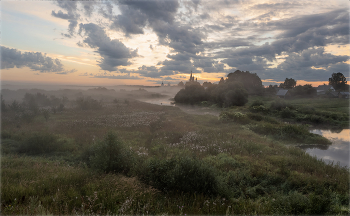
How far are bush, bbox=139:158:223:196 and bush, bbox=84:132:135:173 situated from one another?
7.30ft

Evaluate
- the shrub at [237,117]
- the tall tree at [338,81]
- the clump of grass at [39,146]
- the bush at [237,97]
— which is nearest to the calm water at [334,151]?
the shrub at [237,117]

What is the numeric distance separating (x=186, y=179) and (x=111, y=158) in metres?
4.60

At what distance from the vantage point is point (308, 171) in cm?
1088

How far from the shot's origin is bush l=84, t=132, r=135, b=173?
901 centimetres

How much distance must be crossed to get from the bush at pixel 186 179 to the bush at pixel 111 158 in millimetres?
2224

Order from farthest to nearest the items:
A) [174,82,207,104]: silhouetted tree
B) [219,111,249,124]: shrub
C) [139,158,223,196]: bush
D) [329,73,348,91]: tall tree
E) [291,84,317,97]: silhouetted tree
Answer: [329,73,348,91]: tall tree → [291,84,317,97]: silhouetted tree → [174,82,207,104]: silhouetted tree → [219,111,249,124]: shrub → [139,158,223,196]: bush

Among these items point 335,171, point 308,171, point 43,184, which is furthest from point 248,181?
point 43,184

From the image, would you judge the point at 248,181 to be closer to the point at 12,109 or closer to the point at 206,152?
the point at 206,152

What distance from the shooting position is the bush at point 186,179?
23.0 ft

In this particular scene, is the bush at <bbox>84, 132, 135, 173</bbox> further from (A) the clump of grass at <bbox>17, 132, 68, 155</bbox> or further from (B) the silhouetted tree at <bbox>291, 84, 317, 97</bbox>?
(B) the silhouetted tree at <bbox>291, 84, 317, 97</bbox>

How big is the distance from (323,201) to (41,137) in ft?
60.6

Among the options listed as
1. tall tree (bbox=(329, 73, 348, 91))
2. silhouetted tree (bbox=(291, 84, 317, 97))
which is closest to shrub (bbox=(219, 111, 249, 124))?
silhouetted tree (bbox=(291, 84, 317, 97))

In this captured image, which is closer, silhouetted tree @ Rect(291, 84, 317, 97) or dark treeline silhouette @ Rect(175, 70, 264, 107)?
dark treeline silhouette @ Rect(175, 70, 264, 107)

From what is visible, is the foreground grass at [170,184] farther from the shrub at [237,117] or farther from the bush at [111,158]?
the shrub at [237,117]
